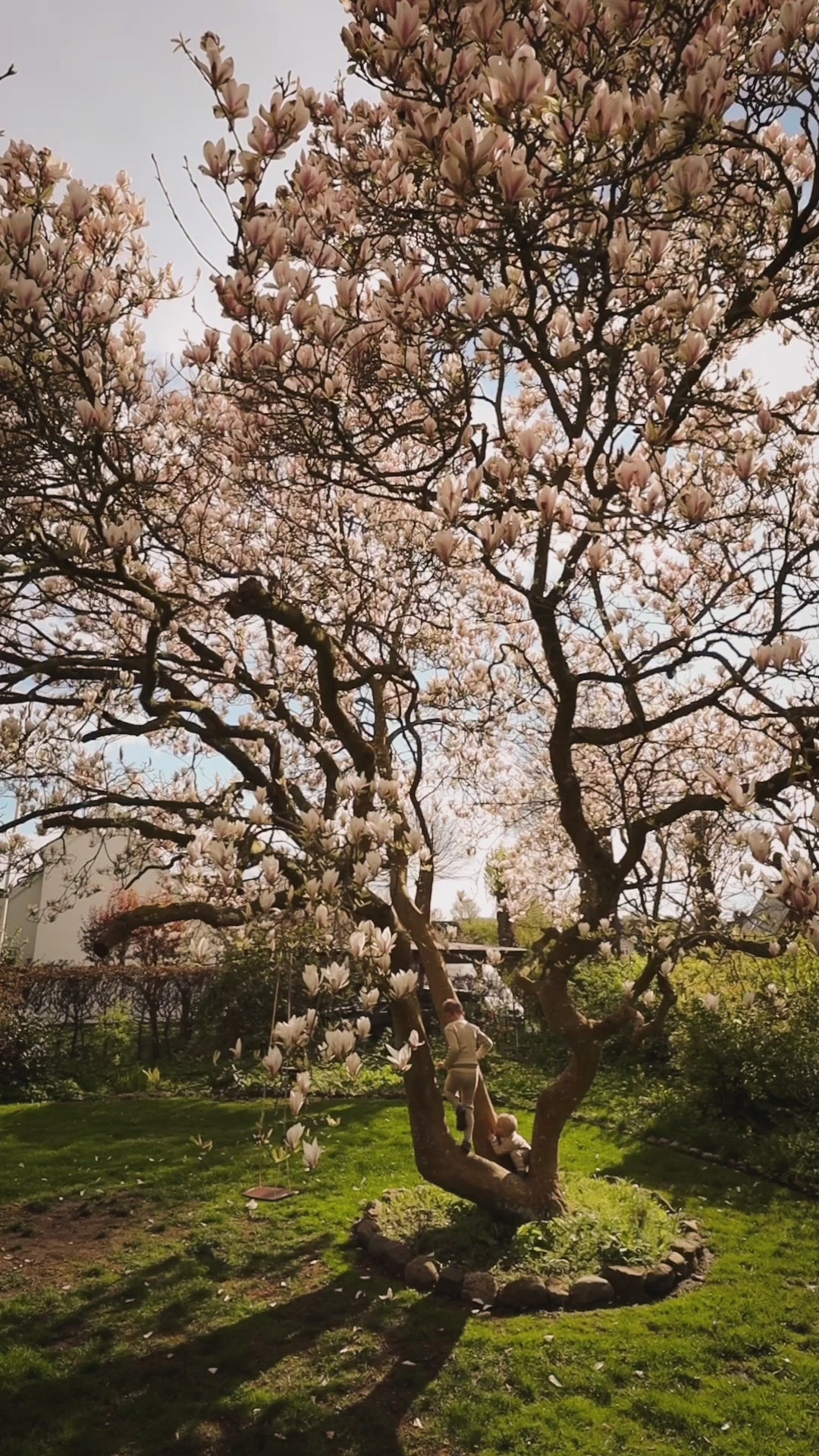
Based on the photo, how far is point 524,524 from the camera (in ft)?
12.6

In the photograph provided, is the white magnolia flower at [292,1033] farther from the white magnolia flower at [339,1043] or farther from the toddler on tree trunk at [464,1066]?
the toddler on tree trunk at [464,1066]

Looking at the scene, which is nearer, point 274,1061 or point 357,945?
point 274,1061

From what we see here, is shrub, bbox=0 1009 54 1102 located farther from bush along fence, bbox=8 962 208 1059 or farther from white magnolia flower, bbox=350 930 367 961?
white magnolia flower, bbox=350 930 367 961

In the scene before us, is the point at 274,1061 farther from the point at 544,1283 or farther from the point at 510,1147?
the point at 510,1147

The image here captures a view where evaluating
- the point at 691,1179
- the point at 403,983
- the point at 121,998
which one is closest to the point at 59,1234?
the point at 403,983

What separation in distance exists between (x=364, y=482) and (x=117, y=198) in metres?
1.67

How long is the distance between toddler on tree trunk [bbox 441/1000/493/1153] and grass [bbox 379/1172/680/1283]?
0.56 metres

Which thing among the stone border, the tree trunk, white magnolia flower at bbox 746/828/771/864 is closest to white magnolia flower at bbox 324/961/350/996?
white magnolia flower at bbox 746/828/771/864

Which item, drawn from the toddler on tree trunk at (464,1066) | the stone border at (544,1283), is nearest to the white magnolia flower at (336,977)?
the toddler on tree trunk at (464,1066)

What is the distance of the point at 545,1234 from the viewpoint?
5.80 meters

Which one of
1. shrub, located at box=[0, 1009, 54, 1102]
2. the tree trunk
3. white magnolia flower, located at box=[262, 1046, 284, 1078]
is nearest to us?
white magnolia flower, located at box=[262, 1046, 284, 1078]

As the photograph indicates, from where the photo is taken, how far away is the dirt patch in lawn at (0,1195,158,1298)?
18.9 ft

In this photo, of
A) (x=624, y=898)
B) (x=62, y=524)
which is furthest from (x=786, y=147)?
(x=62, y=524)

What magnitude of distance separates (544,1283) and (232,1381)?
6.07 ft
